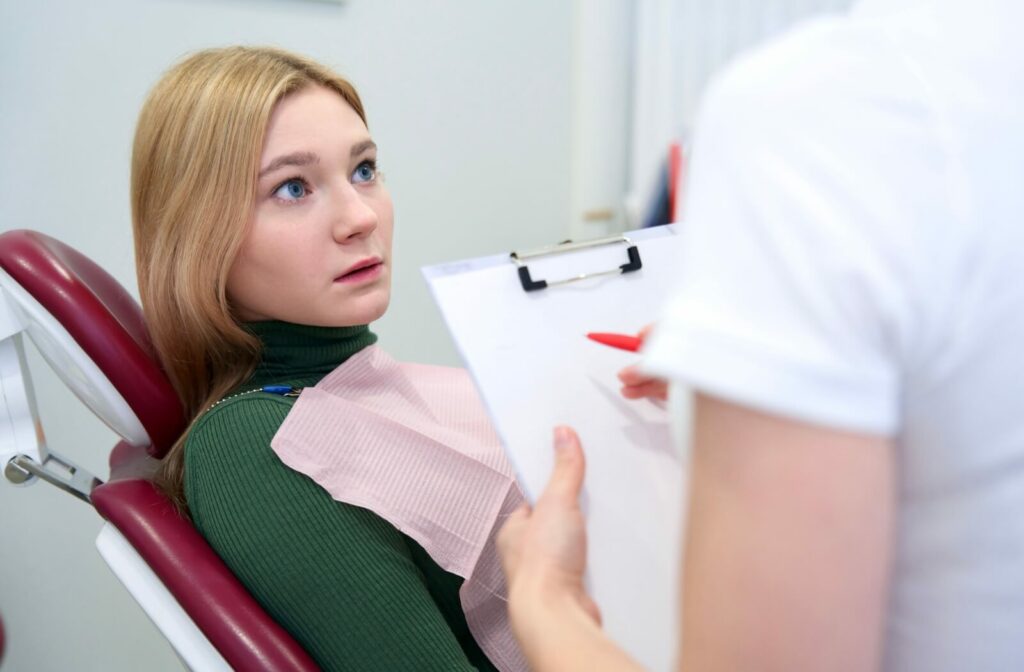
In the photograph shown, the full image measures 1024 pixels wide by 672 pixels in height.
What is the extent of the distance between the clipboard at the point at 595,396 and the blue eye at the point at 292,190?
1.25ft

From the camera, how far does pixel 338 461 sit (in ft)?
2.69

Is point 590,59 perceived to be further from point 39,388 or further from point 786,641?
point 786,641

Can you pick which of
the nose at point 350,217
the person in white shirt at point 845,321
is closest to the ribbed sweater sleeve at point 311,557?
the nose at point 350,217

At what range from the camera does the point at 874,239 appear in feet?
0.95

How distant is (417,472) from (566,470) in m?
0.39

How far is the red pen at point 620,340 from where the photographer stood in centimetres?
59

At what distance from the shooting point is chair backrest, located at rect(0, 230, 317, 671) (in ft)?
2.33

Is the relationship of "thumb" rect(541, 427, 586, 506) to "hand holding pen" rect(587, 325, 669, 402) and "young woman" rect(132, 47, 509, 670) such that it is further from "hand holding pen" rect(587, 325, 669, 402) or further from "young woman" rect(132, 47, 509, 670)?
"young woman" rect(132, 47, 509, 670)

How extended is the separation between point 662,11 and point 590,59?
0.21 metres

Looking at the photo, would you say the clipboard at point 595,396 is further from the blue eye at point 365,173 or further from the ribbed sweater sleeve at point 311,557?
the blue eye at point 365,173

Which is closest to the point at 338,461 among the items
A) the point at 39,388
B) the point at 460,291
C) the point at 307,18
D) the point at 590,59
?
the point at 460,291

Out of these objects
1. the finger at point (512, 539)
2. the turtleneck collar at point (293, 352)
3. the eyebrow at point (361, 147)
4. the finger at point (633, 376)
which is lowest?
the turtleneck collar at point (293, 352)

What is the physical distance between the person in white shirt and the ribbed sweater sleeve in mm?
462

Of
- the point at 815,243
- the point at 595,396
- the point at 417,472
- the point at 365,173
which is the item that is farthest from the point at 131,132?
the point at 815,243
